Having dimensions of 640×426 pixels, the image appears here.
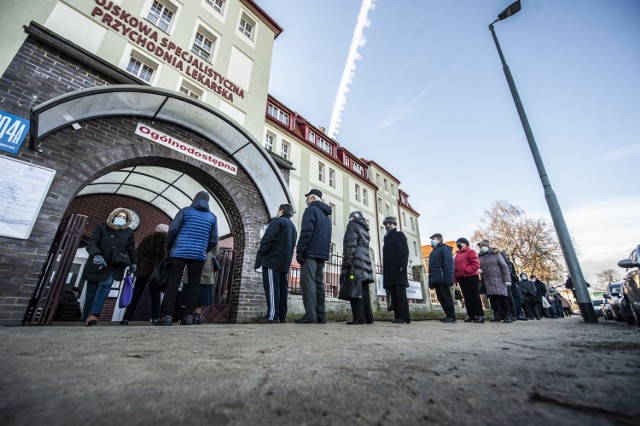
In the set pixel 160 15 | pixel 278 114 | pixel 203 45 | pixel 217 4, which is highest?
pixel 278 114

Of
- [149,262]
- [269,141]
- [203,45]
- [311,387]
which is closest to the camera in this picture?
[311,387]

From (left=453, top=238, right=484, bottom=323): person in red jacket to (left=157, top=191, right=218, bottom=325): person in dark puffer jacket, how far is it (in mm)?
5489

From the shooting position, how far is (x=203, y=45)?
9.91 metres

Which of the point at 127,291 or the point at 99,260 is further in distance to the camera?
the point at 127,291

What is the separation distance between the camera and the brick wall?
12.9ft

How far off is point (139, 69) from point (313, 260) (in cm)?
796

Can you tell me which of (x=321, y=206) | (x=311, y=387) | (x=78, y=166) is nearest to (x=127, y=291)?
(x=78, y=166)

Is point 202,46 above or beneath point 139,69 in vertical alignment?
above

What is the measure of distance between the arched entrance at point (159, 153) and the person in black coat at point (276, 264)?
1508 mm

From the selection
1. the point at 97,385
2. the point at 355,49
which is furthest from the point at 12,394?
the point at 355,49

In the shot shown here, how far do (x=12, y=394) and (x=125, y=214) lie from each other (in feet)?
15.3

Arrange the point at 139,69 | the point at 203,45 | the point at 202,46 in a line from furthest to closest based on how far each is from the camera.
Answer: the point at 203,45
the point at 202,46
the point at 139,69

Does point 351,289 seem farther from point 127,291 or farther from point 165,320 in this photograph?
point 127,291

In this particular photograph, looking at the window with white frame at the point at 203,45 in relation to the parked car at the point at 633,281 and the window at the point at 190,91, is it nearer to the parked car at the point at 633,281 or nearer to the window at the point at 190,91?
the window at the point at 190,91
